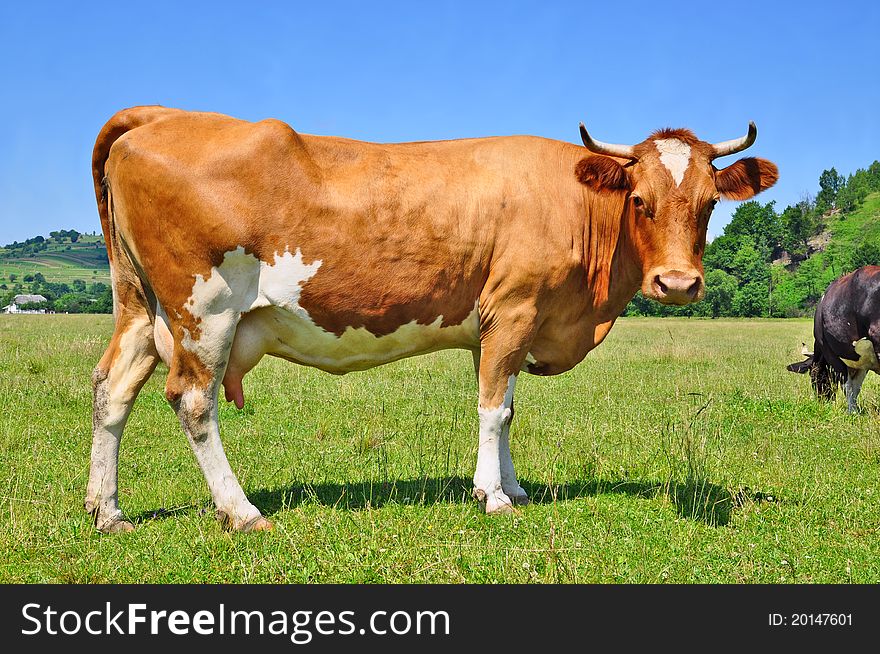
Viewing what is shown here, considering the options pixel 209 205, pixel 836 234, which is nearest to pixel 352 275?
pixel 209 205

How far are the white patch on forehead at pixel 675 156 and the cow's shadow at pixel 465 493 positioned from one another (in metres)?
2.72

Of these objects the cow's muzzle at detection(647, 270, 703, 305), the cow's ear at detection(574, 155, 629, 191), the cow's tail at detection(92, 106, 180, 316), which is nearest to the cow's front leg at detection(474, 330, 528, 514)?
the cow's muzzle at detection(647, 270, 703, 305)

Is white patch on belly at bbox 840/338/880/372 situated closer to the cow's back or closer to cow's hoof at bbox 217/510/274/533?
the cow's back

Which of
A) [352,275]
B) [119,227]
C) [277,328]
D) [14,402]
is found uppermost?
[119,227]

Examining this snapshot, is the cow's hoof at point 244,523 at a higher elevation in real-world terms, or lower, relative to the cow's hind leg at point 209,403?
lower

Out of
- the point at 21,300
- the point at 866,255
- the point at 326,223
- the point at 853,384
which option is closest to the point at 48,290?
the point at 21,300

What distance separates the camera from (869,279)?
1297 cm

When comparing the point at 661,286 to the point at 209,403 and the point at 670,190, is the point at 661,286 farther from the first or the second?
the point at 209,403

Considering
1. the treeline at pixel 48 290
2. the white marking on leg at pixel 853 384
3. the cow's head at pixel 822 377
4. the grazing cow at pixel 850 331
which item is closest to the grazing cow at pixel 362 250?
the grazing cow at pixel 850 331

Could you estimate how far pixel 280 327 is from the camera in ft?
20.5

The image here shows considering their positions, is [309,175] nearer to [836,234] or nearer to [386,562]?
[386,562]

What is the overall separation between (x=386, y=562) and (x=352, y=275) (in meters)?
2.14

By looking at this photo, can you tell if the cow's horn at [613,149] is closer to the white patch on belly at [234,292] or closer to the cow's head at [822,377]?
the white patch on belly at [234,292]

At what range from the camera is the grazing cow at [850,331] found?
1287 cm
